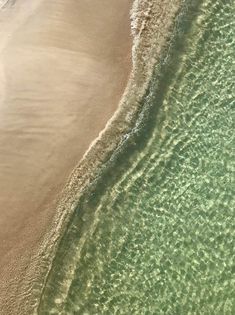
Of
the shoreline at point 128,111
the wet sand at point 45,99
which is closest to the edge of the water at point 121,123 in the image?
the shoreline at point 128,111

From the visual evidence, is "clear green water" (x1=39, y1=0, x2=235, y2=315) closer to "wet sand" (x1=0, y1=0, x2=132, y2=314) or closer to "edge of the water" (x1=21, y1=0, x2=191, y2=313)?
"edge of the water" (x1=21, y1=0, x2=191, y2=313)

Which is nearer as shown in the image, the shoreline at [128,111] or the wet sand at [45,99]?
the wet sand at [45,99]

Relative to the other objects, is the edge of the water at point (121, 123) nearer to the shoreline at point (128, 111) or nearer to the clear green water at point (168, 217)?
the shoreline at point (128, 111)

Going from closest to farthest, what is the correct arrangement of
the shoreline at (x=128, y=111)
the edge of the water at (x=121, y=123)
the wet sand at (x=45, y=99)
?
the edge of the water at (x=121, y=123), the wet sand at (x=45, y=99), the shoreline at (x=128, y=111)

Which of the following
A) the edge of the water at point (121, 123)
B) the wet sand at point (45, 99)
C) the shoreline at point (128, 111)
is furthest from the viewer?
the shoreline at point (128, 111)

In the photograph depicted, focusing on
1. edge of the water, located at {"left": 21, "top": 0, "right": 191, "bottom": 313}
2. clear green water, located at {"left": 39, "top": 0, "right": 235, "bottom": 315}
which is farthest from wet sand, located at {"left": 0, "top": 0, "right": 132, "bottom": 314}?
clear green water, located at {"left": 39, "top": 0, "right": 235, "bottom": 315}

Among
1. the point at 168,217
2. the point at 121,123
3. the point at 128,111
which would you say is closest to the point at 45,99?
the point at 121,123

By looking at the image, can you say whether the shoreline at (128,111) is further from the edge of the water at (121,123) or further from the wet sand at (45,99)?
the wet sand at (45,99)
